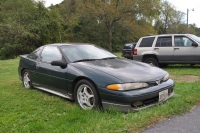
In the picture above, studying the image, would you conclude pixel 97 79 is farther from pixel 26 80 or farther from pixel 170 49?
pixel 170 49

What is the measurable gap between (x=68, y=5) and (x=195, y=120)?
44.2 m

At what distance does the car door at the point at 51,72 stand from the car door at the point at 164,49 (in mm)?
5798

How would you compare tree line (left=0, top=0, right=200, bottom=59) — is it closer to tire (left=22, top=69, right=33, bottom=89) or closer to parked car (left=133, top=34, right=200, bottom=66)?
parked car (left=133, top=34, right=200, bottom=66)

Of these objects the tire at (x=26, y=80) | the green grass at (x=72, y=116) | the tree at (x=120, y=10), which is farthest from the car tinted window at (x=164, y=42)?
the tree at (x=120, y=10)

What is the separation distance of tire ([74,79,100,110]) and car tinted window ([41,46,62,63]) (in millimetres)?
1028

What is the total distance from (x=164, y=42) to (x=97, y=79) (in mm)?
6823

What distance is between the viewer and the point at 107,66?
4.12 m

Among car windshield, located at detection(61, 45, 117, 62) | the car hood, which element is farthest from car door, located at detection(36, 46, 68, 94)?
the car hood

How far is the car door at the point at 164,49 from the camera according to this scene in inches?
371

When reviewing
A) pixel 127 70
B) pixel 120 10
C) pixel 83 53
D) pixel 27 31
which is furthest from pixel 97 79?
pixel 120 10

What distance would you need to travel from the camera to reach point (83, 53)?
484 centimetres

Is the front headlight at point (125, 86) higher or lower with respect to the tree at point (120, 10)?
lower

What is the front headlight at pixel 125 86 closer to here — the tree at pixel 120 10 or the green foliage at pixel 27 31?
the green foliage at pixel 27 31

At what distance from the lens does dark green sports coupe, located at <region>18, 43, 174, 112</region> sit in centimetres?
349
